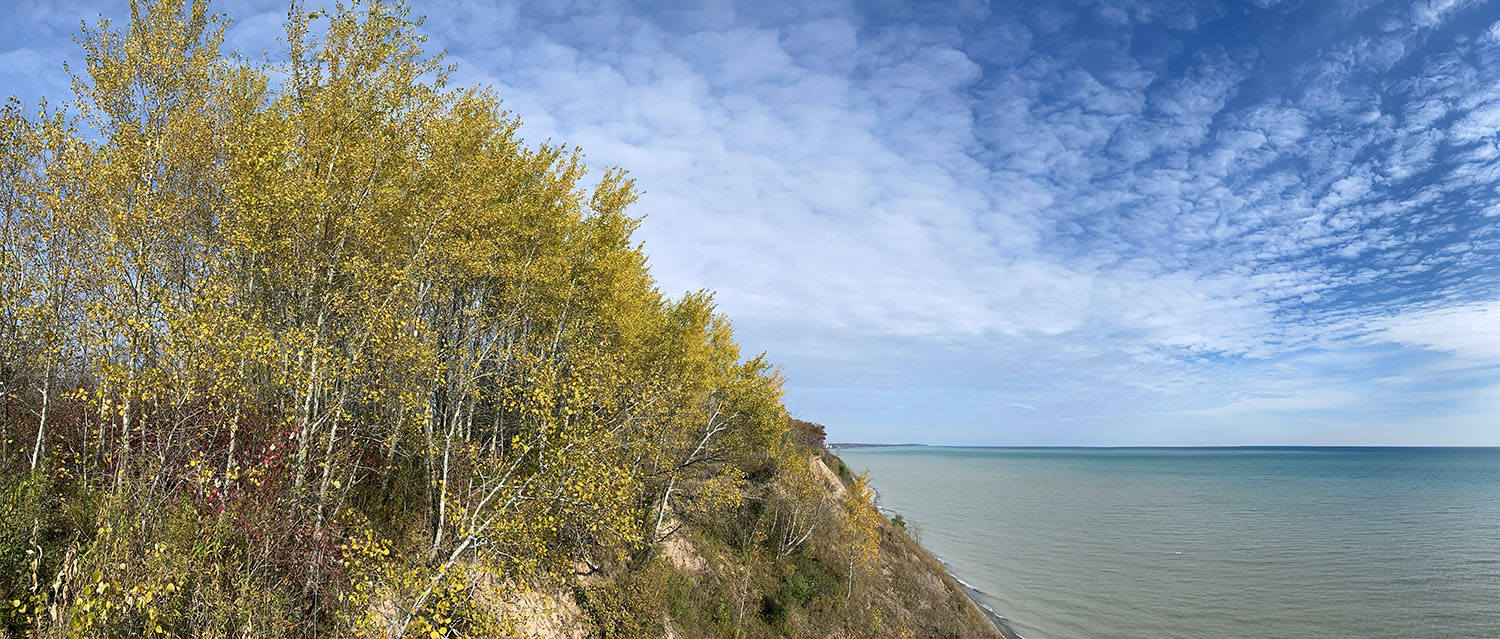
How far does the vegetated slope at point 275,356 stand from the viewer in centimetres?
981

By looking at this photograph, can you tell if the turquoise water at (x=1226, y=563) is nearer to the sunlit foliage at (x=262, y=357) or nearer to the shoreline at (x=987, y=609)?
the shoreline at (x=987, y=609)

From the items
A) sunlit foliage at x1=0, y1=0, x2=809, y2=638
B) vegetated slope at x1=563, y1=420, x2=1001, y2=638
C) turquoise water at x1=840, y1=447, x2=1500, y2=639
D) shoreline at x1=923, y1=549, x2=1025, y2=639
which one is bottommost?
shoreline at x1=923, y1=549, x2=1025, y2=639

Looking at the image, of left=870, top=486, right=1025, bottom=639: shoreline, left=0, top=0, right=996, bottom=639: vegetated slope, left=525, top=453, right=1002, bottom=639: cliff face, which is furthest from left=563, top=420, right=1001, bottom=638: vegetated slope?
left=0, top=0, right=996, bottom=639: vegetated slope

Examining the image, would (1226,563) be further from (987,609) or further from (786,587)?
(786,587)

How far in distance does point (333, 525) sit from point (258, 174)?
673 cm

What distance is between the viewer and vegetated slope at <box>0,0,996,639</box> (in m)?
9.81

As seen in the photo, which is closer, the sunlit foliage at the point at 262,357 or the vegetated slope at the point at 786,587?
the sunlit foliage at the point at 262,357

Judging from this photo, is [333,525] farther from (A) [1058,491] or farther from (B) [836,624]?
(A) [1058,491]

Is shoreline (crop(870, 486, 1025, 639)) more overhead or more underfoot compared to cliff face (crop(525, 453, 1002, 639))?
more underfoot

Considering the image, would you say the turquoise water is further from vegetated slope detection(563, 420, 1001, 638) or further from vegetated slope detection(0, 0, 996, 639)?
vegetated slope detection(0, 0, 996, 639)

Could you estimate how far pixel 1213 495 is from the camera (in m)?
91.9

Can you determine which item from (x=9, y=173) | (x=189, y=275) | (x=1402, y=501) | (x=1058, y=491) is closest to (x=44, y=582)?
(x=189, y=275)

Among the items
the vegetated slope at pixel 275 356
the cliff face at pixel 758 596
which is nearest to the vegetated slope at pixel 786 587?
the cliff face at pixel 758 596

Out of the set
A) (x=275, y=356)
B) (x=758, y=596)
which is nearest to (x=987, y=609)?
(x=758, y=596)
